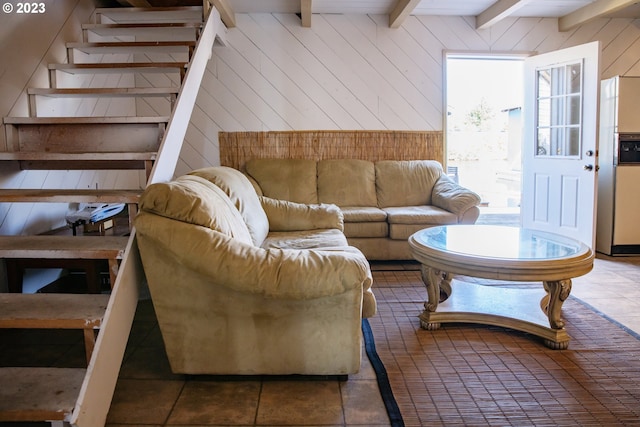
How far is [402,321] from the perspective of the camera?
2.79 metres

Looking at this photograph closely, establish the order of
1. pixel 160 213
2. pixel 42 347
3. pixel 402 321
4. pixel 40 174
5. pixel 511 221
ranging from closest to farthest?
pixel 160 213, pixel 42 347, pixel 402 321, pixel 40 174, pixel 511 221

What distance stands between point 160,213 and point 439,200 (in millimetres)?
3025

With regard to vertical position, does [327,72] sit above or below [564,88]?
above

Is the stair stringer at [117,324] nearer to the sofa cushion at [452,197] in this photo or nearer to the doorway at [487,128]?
the sofa cushion at [452,197]

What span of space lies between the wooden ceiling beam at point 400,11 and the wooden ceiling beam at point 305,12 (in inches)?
33.1

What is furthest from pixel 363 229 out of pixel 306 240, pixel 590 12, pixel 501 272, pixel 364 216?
pixel 590 12

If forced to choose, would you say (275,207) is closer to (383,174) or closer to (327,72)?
(383,174)

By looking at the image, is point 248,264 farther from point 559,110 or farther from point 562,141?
point 559,110

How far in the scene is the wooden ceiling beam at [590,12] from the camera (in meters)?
4.06

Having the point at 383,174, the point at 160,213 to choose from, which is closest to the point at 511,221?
the point at 383,174

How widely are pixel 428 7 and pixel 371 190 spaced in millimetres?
1891

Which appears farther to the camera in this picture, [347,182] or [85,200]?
[347,182]

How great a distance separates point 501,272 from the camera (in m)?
2.32

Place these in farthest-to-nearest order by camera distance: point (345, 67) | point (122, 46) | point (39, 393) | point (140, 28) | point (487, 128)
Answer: point (487, 128) → point (345, 67) → point (140, 28) → point (122, 46) → point (39, 393)
